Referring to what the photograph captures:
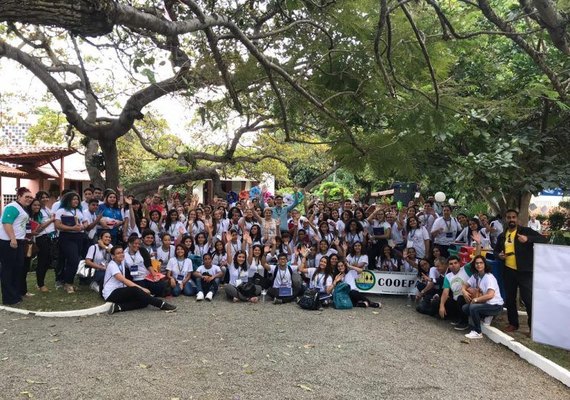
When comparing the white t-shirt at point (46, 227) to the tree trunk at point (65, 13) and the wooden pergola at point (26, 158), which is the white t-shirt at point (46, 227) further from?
the wooden pergola at point (26, 158)

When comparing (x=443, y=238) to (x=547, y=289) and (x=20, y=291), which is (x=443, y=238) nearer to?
(x=547, y=289)

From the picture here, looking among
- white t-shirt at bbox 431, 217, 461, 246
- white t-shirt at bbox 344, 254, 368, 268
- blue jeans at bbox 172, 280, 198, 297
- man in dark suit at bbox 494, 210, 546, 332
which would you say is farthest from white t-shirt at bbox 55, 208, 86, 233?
man in dark suit at bbox 494, 210, 546, 332

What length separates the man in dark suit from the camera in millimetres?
7336

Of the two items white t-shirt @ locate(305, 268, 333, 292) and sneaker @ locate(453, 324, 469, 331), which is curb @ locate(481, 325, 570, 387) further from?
white t-shirt @ locate(305, 268, 333, 292)

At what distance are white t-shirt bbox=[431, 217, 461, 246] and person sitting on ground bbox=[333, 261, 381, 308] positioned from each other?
200 cm

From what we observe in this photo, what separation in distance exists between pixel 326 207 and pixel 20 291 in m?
6.87

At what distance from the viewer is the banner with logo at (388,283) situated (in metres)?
9.79

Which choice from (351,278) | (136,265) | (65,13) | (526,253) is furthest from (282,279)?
(65,13)

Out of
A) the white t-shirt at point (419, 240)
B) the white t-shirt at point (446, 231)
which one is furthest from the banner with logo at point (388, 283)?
the white t-shirt at point (446, 231)

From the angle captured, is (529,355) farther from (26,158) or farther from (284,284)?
(26,158)

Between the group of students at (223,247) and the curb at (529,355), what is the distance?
253mm

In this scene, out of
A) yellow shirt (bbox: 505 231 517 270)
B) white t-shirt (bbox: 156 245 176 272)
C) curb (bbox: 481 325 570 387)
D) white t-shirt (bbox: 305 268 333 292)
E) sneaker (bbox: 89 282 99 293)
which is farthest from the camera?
white t-shirt (bbox: 156 245 176 272)

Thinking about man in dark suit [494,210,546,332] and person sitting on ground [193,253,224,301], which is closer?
man in dark suit [494,210,546,332]

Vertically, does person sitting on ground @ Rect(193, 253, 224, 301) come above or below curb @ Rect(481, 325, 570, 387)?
above
